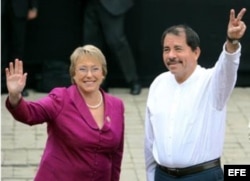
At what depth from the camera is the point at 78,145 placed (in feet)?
18.3

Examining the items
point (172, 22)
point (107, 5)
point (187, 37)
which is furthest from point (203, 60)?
point (187, 37)

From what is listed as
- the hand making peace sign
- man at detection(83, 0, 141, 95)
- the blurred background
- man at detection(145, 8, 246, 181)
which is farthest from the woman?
the blurred background

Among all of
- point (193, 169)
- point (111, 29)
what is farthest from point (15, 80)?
point (111, 29)

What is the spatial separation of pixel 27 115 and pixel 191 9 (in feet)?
19.6

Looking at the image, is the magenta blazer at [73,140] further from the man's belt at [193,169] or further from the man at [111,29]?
the man at [111,29]

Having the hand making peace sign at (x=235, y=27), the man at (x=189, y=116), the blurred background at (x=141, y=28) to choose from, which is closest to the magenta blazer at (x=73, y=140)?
the man at (x=189, y=116)

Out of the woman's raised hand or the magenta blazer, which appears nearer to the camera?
the woman's raised hand

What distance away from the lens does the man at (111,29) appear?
34.6 ft

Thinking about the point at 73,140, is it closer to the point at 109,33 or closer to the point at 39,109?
the point at 39,109

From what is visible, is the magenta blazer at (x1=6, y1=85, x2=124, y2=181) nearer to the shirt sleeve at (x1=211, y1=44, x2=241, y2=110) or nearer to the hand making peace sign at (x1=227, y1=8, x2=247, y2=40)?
the shirt sleeve at (x1=211, y1=44, x2=241, y2=110)

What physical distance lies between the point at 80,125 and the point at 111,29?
5120 mm

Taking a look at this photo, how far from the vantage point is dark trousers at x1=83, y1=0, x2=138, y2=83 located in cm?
1061

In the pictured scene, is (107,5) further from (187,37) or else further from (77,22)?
(187,37)

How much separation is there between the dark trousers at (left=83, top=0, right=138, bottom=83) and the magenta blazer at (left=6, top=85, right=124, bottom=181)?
4.95 metres
